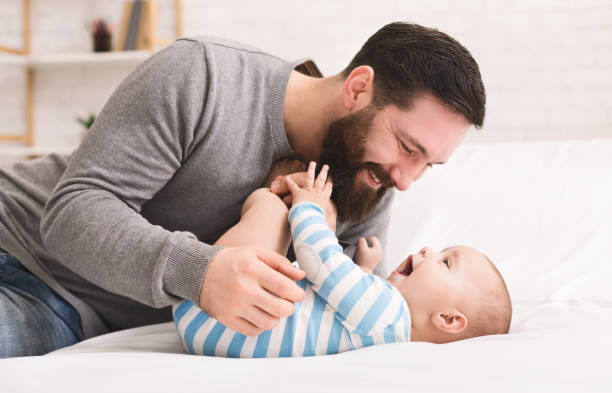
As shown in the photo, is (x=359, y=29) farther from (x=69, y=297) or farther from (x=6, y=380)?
(x=6, y=380)

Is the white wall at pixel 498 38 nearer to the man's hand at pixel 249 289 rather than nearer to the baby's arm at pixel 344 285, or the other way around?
the baby's arm at pixel 344 285

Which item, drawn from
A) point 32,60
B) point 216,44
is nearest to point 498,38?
point 216,44

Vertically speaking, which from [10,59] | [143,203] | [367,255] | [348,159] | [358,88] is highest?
[358,88]

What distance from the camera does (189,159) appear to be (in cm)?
114

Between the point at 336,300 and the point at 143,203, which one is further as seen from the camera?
the point at 143,203

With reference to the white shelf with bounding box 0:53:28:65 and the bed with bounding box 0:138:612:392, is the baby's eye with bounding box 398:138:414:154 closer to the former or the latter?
the bed with bounding box 0:138:612:392

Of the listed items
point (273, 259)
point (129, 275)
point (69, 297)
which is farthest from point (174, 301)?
point (69, 297)

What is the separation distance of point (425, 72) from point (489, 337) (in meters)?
0.51

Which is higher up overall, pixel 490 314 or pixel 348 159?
pixel 348 159

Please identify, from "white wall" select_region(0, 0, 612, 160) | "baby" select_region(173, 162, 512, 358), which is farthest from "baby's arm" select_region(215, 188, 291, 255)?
"white wall" select_region(0, 0, 612, 160)

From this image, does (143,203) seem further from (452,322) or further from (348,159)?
(452,322)

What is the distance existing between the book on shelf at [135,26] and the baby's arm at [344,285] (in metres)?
2.23

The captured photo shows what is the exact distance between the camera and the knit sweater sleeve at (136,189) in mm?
870

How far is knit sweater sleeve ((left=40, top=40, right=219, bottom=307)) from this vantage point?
87 cm
